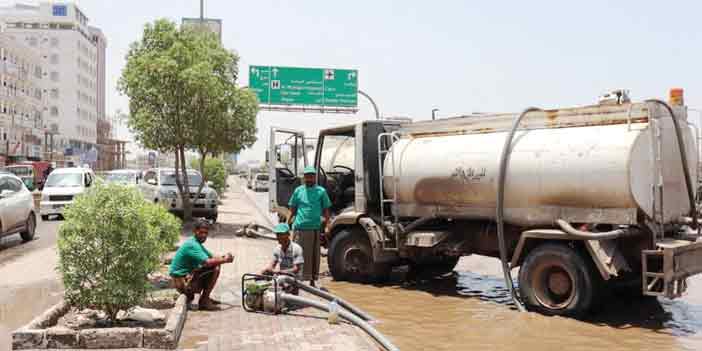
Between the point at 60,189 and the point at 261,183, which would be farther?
the point at 261,183

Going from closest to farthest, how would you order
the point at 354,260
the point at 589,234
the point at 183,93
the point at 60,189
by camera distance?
the point at 589,234 → the point at 354,260 → the point at 183,93 → the point at 60,189

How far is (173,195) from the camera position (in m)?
21.4

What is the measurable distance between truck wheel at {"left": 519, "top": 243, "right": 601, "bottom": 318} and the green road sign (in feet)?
75.5

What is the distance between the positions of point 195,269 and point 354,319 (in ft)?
7.34

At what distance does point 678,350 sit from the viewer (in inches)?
287

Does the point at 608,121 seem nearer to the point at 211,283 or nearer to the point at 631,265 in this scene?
the point at 631,265

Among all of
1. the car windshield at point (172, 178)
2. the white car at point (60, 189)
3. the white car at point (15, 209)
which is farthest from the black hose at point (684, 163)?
the white car at point (60, 189)

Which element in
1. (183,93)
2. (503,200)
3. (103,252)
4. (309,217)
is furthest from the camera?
(183,93)

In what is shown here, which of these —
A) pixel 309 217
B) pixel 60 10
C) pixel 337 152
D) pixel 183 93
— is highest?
pixel 60 10

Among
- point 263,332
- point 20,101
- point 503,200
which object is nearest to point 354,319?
point 263,332

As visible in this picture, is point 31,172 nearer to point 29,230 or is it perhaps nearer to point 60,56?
point 29,230

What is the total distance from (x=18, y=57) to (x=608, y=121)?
78.3 meters

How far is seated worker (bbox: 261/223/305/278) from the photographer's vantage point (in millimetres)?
8633

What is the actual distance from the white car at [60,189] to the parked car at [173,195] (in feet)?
6.58
